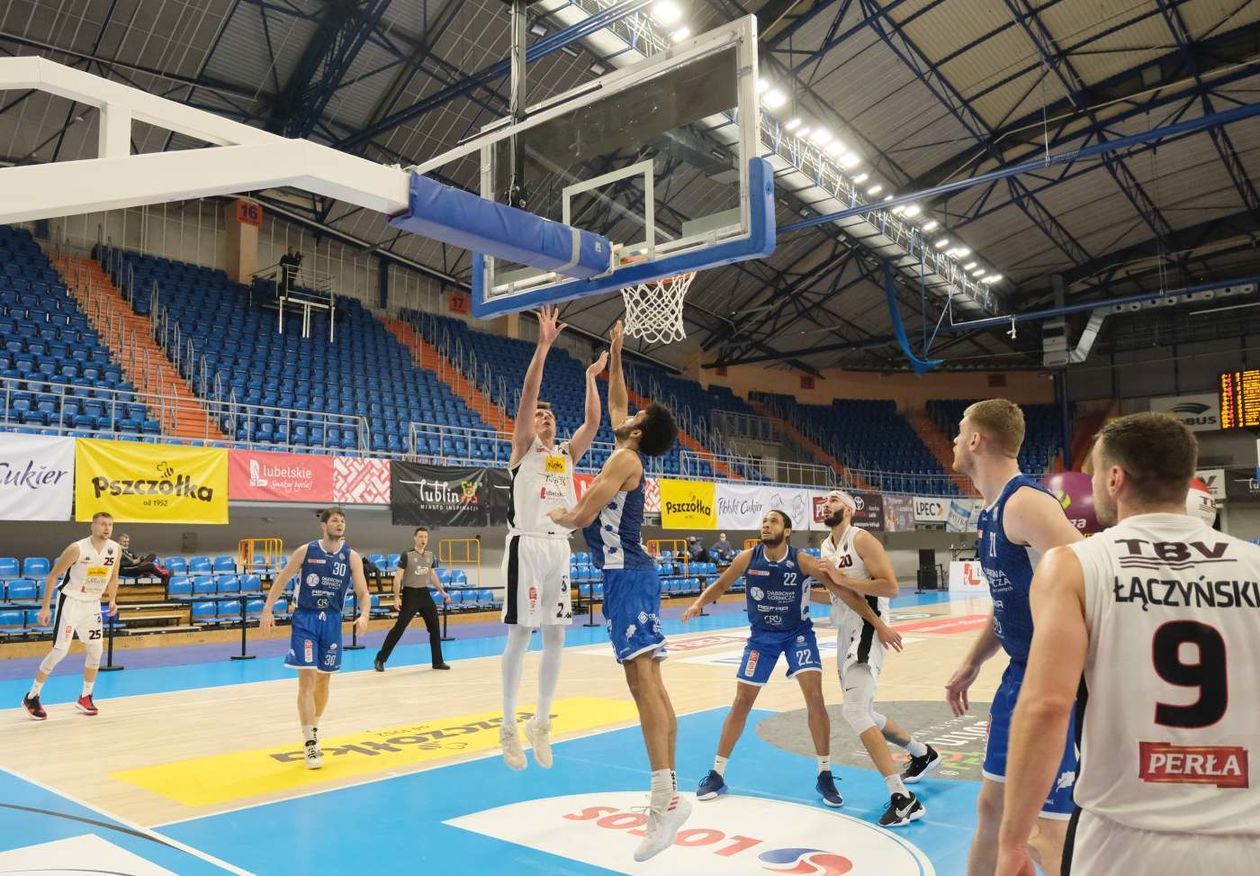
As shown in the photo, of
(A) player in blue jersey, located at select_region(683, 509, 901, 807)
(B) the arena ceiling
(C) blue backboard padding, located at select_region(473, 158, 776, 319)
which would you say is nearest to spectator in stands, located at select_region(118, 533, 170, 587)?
(B) the arena ceiling

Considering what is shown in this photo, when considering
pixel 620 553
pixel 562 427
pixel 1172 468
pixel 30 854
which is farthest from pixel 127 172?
pixel 562 427

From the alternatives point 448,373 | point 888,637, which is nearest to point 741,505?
point 448,373

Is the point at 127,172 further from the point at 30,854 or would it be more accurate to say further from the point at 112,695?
the point at 112,695

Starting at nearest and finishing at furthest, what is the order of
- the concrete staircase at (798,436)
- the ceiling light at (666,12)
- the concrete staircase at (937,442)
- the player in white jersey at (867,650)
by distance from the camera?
the player in white jersey at (867,650) → the ceiling light at (666,12) → the concrete staircase at (798,436) → the concrete staircase at (937,442)

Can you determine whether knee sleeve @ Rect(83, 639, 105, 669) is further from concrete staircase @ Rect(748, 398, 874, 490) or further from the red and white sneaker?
concrete staircase @ Rect(748, 398, 874, 490)

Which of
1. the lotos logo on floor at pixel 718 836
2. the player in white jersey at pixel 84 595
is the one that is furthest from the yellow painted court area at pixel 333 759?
the player in white jersey at pixel 84 595

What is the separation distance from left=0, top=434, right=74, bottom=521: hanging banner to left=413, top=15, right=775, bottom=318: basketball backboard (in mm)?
9244

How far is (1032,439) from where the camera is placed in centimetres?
3797

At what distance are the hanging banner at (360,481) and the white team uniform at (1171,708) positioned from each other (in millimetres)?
15976

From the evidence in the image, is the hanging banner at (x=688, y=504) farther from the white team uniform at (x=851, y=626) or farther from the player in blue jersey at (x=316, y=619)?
the white team uniform at (x=851, y=626)

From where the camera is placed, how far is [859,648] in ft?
19.9

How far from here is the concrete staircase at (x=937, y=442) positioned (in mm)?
36938

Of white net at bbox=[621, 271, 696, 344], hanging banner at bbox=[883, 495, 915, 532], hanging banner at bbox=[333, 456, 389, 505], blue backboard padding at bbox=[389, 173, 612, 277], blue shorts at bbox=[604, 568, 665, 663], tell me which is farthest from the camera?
hanging banner at bbox=[883, 495, 915, 532]

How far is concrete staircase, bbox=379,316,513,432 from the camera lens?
81.6 feet
